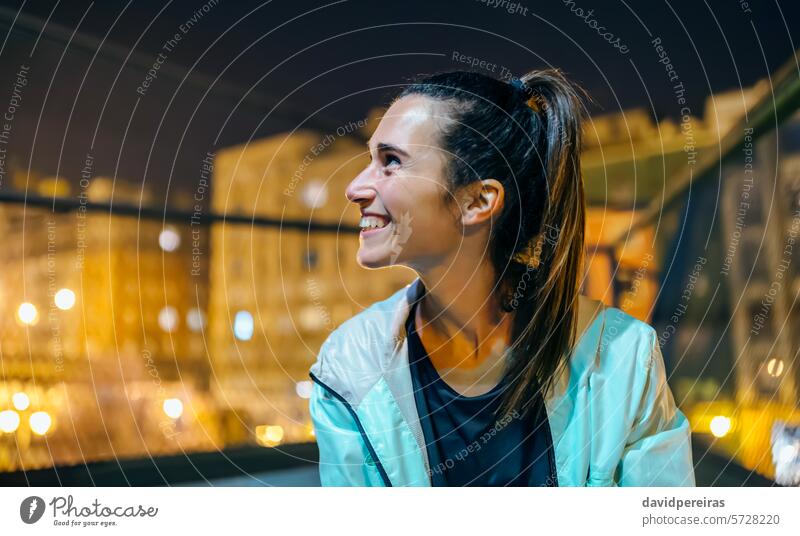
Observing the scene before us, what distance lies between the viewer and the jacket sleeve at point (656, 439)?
44.8 inches

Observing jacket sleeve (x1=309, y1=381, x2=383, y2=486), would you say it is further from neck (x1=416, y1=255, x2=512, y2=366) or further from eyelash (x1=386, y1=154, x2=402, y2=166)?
eyelash (x1=386, y1=154, x2=402, y2=166)

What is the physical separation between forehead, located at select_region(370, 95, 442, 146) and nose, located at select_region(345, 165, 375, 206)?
51 millimetres

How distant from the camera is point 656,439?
1.14 metres

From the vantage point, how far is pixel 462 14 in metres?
1.24

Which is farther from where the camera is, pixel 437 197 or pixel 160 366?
pixel 160 366

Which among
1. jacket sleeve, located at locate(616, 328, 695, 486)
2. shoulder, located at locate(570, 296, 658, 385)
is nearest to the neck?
shoulder, located at locate(570, 296, 658, 385)

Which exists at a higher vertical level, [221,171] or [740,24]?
[740,24]

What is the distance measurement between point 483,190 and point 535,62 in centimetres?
25

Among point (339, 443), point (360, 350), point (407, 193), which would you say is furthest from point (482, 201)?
point (339, 443)

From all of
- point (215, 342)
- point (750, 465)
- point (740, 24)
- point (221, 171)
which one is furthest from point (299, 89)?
point (750, 465)

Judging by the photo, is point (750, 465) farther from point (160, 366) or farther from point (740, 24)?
point (160, 366)

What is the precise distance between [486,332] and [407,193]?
246 millimetres

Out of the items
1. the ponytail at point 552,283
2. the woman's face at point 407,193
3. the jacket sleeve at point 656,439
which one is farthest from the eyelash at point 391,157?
the jacket sleeve at point 656,439
